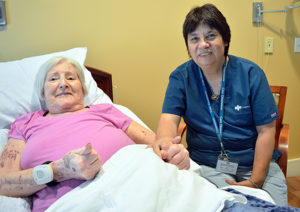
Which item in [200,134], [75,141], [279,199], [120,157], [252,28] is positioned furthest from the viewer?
[252,28]

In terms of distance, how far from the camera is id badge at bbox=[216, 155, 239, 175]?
120 cm

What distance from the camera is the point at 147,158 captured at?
2.66ft

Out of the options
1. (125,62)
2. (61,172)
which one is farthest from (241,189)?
(125,62)

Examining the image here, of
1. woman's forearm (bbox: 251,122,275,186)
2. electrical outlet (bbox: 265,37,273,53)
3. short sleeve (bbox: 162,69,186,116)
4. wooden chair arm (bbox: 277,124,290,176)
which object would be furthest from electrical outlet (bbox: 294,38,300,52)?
short sleeve (bbox: 162,69,186,116)

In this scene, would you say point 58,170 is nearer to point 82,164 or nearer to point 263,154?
point 82,164

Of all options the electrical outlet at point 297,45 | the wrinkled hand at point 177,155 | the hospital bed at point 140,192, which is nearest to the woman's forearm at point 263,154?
the hospital bed at point 140,192

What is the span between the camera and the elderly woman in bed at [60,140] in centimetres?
85

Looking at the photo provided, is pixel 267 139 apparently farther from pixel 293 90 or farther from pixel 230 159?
pixel 293 90

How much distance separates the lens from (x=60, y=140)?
1.03m

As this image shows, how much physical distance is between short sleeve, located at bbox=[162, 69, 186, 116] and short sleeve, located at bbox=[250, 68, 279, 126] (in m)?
0.32

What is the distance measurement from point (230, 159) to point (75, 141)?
731 mm

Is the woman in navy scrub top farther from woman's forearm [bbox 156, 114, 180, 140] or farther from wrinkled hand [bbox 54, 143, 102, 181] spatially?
wrinkled hand [bbox 54, 143, 102, 181]

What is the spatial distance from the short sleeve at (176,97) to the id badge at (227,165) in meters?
0.30

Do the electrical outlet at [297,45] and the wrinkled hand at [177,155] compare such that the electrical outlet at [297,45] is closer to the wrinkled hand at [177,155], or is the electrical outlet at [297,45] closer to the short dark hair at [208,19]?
the short dark hair at [208,19]
